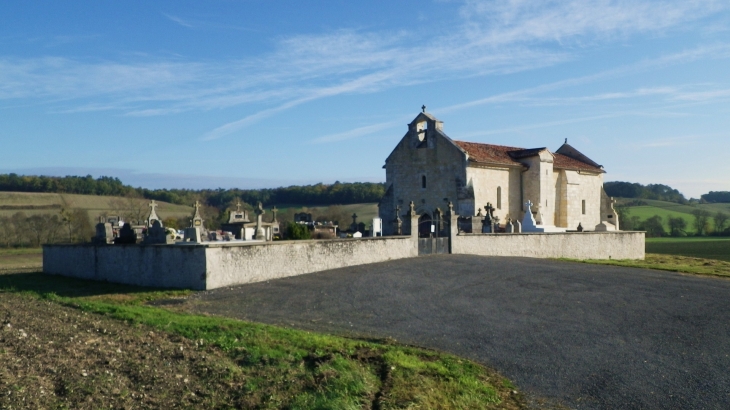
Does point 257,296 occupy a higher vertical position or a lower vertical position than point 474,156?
lower

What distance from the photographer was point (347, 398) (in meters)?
7.11

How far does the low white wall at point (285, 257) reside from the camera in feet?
58.0

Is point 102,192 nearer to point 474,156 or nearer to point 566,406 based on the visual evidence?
point 474,156

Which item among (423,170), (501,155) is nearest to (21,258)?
(423,170)

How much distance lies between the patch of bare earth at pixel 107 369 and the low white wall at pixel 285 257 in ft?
21.6

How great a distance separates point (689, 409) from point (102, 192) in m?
74.6

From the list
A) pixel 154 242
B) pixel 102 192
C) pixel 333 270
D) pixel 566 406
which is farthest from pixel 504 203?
pixel 102 192

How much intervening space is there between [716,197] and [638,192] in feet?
84.6

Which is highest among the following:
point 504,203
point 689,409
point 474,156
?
point 474,156

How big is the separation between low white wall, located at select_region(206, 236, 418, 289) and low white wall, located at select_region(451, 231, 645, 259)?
17.0 ft

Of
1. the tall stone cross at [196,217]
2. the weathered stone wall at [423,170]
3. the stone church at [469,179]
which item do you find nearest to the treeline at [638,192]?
the stone church at [469,179]

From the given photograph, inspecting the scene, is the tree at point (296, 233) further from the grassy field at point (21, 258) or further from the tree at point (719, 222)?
the tree at point (719, 222)

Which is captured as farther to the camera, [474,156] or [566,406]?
[474,156]

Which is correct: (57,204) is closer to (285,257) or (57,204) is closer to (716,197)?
(285,257)
